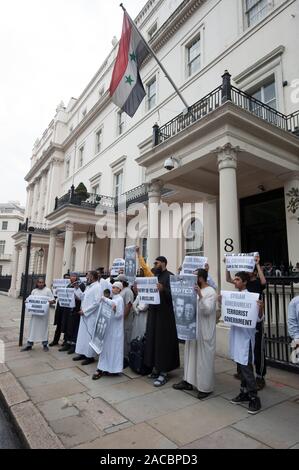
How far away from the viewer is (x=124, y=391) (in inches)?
183

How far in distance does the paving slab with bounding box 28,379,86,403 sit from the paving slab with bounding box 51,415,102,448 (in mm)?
861

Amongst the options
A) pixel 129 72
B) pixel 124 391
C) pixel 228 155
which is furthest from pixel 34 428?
pixel 129 72

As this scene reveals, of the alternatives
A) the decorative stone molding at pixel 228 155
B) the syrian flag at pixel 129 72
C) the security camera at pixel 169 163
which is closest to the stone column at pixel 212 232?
the security camera at pixel 169 163

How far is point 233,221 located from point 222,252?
0.79 m

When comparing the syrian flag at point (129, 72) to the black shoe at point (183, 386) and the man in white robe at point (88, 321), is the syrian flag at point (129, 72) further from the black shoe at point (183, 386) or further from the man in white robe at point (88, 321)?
the black shoe at point (183, 386)

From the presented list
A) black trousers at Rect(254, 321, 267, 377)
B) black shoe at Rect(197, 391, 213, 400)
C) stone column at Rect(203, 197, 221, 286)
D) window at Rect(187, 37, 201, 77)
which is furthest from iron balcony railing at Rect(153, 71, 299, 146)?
black shoe at Rect(197, 391, 213, 400)

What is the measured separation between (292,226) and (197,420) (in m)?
7.19

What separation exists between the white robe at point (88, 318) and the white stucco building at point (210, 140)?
300 cm

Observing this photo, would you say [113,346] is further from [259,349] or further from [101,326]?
[259,349]

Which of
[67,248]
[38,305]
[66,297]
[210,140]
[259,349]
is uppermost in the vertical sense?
[210,140]

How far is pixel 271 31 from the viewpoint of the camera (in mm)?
11008

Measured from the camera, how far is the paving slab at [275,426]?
126 inches

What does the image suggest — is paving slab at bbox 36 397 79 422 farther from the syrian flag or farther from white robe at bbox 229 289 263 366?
the syrian flag

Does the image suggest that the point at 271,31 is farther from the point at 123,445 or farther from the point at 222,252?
the point at 123,445
